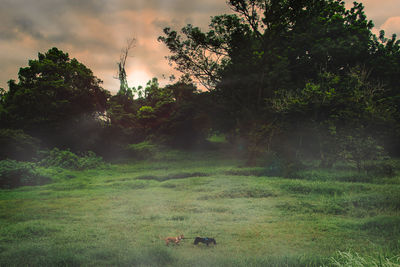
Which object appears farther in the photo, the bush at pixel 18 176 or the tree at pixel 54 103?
the tree at pixel 54 103

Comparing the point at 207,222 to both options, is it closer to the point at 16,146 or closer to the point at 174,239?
the point at 174,239

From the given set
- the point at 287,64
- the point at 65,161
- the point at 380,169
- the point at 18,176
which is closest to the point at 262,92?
the point at 287,64

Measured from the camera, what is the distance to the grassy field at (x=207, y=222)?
14.9ft

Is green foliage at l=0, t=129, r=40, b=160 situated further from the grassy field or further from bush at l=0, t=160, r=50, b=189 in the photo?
the grassy field

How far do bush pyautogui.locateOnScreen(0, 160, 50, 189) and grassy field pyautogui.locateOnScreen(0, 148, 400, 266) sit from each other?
108 cm

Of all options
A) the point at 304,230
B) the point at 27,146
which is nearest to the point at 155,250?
the point at 304,230

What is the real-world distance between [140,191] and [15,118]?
52.5 feet

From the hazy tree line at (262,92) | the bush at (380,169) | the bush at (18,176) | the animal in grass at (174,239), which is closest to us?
the animal in grass at (174,239)

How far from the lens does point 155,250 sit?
4.65 m

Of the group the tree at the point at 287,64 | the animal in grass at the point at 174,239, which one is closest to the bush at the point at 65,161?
the tree at the point at 287,64

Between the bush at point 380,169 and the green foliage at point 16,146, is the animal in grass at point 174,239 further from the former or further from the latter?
the green foliage at point 16,146

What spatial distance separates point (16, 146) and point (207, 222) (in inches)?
621

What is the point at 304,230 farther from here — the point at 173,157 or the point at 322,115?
the point at 173,157

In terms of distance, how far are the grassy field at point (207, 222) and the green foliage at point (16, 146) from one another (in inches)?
253
